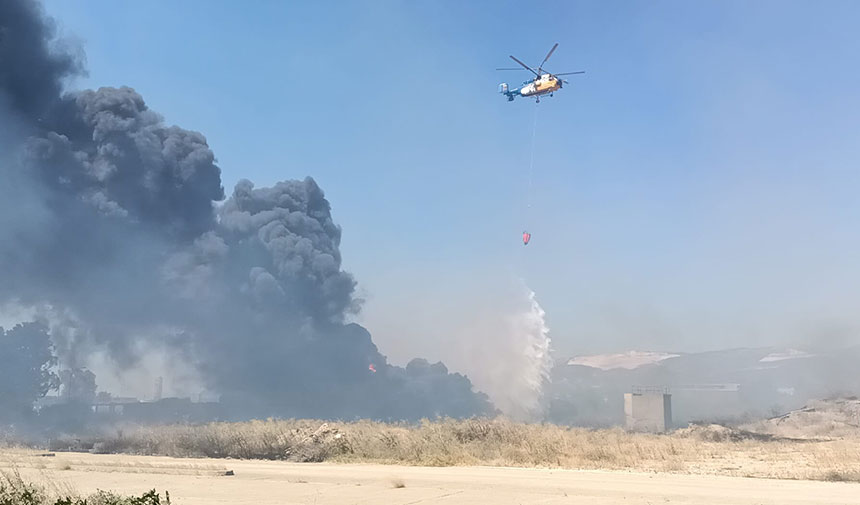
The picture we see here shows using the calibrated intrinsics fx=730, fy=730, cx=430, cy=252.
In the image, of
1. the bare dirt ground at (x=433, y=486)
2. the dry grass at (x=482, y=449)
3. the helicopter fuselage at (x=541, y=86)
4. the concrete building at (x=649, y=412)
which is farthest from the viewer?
the concrete building at (x=649, y=412)

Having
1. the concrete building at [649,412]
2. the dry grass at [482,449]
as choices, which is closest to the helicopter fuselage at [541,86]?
the dry grass at [482,449]

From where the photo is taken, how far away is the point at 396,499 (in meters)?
18.8

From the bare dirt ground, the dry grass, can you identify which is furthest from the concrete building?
the bare dirt ground

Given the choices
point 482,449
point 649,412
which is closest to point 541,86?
point 482,449

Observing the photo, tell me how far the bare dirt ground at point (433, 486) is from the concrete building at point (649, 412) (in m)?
67.1

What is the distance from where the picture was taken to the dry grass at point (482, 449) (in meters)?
31.4

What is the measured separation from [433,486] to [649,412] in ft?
249

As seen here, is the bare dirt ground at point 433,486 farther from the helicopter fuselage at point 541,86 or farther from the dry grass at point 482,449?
the helicopter fuselage at point 541,86

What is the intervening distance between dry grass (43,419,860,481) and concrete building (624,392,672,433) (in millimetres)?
46869

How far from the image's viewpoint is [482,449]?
113ft

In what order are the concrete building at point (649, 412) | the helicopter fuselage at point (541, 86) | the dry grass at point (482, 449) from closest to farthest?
1. the dry grass at point (482, 449)
2. the helicopter fuselage at point (541, 86)
3. the concrete building at point (649, 412)

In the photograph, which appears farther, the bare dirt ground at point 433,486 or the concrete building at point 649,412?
the concrete building at point 649,412

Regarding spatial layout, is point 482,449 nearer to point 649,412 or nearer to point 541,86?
point 541,86

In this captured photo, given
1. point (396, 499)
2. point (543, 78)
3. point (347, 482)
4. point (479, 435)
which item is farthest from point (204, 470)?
point (543, 78)
